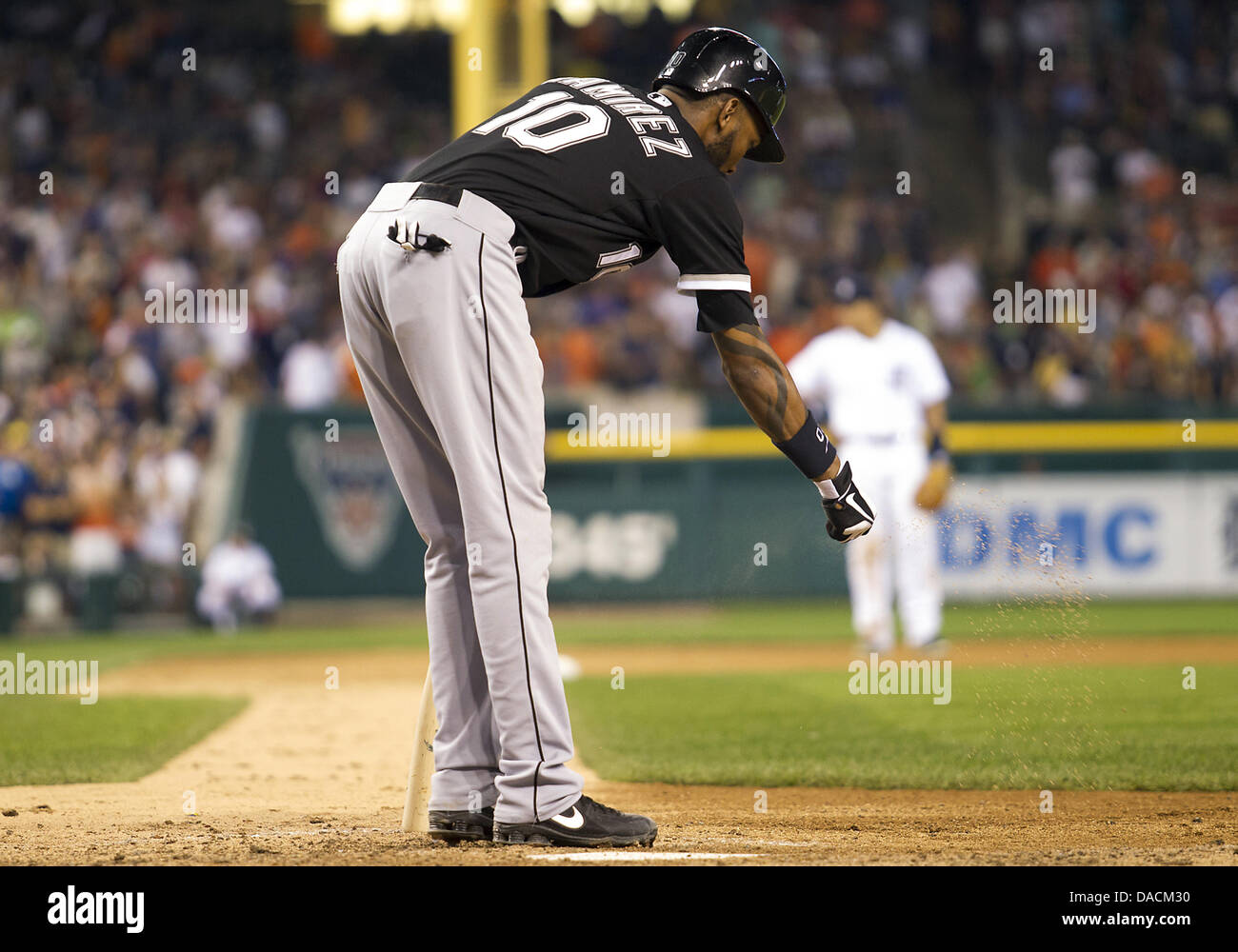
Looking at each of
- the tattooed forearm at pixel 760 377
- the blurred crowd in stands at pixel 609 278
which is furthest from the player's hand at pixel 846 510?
the blurred crowd in stands at pixel 609 278

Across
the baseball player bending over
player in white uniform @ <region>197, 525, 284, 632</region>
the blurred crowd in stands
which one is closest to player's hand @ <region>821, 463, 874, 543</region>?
the baseball player bending over

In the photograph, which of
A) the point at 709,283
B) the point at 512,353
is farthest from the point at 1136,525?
the point at 512,353

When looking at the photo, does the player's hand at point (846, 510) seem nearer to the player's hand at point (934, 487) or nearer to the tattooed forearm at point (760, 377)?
the tattooed forearm at point (760, 377)

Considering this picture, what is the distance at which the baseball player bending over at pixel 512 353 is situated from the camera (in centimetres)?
406

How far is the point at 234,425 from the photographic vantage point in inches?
591

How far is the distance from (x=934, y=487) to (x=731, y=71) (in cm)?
538

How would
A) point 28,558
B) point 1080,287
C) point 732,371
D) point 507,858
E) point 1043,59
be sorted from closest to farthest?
1. point 507,858
2. point 732,371
3. point 28,558
4. point 1080,287
5. point 1043,59

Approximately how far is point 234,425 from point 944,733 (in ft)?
31.4

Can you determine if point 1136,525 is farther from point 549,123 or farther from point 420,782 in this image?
point 549,123

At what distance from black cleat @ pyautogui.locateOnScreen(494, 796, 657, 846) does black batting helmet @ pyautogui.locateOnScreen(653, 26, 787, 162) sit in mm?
2022

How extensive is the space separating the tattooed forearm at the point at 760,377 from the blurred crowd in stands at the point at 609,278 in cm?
1128

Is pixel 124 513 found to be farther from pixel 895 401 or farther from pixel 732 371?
pixel 732 371
